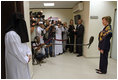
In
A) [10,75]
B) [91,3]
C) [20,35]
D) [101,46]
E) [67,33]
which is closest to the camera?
[20,35]

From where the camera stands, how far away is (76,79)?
7.69 feet

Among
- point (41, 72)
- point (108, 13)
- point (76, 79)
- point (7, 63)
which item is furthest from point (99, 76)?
point (108, 13)

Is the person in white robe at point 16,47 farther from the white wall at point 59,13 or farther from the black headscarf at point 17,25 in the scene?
the white wall at point 59,13

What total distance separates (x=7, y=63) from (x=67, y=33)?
3.55 m

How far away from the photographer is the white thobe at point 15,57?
1.35 metres

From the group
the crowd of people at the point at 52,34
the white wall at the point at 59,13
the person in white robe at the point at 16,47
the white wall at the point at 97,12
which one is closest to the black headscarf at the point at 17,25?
the person in white robe at the point at 16,47

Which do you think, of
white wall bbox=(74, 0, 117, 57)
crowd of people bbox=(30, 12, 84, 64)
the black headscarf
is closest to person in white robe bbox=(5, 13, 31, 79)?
the black headscarf

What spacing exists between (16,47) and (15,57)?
0.62 feet

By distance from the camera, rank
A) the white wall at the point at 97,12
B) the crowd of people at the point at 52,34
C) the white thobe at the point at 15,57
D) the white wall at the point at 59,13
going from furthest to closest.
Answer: the white wall at the point at 59,13 → the white wall at the point at 97,12 → the crowd of people at the point at 52,34 → the white thobe at the point at 15,57

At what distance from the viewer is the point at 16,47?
4.48ft

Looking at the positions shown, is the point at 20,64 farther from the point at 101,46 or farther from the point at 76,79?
the point at 101,46

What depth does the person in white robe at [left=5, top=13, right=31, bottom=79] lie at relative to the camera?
4.43ft

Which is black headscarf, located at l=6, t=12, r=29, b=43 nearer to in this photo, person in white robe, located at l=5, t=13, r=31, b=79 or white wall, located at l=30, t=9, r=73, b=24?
person in white robe, located at l=5, t=13, r=31, b=79

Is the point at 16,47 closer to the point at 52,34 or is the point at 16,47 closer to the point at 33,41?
the point at 33,41
